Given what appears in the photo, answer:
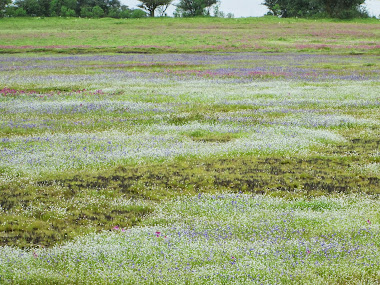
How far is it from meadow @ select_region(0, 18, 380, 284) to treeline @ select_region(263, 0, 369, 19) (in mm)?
81890

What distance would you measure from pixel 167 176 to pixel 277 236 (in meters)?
4.38

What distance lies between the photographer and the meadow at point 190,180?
6.82 m

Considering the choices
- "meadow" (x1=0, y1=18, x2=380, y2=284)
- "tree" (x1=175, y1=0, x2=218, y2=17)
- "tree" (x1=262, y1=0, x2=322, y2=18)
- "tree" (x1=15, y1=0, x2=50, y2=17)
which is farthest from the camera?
"tree" (x1=175, y1=0, x2=218, y2=17)

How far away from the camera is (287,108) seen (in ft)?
69.7

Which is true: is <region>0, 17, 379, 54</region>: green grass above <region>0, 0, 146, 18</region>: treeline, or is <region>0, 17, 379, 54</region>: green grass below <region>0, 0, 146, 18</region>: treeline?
below

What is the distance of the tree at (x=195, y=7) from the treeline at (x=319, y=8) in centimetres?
1753

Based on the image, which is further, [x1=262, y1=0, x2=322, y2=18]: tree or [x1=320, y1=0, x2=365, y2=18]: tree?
[x1=262, y1=0, x2=322, y2=18]: tree

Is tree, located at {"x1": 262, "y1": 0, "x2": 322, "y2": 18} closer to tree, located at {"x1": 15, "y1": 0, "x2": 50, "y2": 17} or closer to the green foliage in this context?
the green foliage

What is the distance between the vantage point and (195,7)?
12900cm

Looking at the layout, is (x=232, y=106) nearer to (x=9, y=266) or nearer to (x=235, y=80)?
(x=235, y=80)

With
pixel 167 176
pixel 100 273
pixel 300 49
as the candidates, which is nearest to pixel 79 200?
pixel 167 176

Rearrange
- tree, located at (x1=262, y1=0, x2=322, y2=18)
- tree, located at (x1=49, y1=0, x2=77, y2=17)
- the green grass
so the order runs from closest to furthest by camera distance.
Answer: the green grass
tree, located at (x1=49, y1=0, x2=77, y2=17)
tree, located at (x1=262, y1=0, x2=322, y2=18)

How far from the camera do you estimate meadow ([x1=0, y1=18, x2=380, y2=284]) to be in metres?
Result: 6.82

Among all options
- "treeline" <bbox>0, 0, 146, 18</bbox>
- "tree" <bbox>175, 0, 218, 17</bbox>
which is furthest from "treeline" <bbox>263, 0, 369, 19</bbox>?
"treeline" <bbox>0, 0, 146, 18</bbox>
